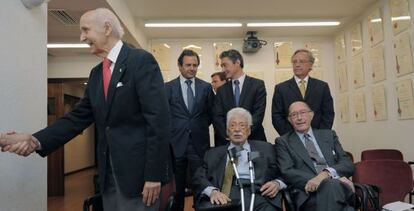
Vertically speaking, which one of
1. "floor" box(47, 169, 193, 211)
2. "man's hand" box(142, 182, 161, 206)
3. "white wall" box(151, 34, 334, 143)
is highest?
"white wall" box(151, 34, 334, 143)

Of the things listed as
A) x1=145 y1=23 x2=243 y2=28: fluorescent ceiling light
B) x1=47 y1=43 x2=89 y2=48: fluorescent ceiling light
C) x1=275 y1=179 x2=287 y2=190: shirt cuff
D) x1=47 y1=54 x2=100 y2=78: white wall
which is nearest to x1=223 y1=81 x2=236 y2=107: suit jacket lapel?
x1=275 y1=179 x2=287 y2=190: shirt cuff

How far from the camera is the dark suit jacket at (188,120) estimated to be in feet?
9.85

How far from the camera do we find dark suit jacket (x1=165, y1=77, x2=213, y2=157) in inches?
118

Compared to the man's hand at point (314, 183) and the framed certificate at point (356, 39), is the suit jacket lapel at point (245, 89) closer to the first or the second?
the man's hand at point (314, 183)

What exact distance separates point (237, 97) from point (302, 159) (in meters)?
0.84

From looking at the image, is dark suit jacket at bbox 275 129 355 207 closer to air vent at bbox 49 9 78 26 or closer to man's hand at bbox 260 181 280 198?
man's hand at bbox 260 181 280 198

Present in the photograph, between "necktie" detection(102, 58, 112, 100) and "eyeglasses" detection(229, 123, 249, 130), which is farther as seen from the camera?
"eyeglasses" detection(229, 123, 249, 130)

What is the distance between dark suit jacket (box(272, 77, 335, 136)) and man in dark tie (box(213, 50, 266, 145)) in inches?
8.3

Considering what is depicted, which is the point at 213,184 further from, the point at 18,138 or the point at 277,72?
the point at 277,72

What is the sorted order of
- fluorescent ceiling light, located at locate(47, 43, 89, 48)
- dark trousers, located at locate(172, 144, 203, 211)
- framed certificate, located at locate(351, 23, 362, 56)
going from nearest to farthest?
dark trousers, located at locate(172, 144, 203, 211) < framed certificate, located at locate(351, 23, 362, 56) < fluorescent ceiling light, located at locate(47, 43, 89, 48)

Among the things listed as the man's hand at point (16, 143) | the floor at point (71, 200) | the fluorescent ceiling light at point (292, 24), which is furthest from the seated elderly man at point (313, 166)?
the fluorescent ceiling light at point (292, 24)

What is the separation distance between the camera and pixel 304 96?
3305 millimetres

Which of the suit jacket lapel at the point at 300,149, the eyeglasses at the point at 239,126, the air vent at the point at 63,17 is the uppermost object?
the air vent at the point at 63,17

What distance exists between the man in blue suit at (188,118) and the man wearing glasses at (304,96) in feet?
2.06
